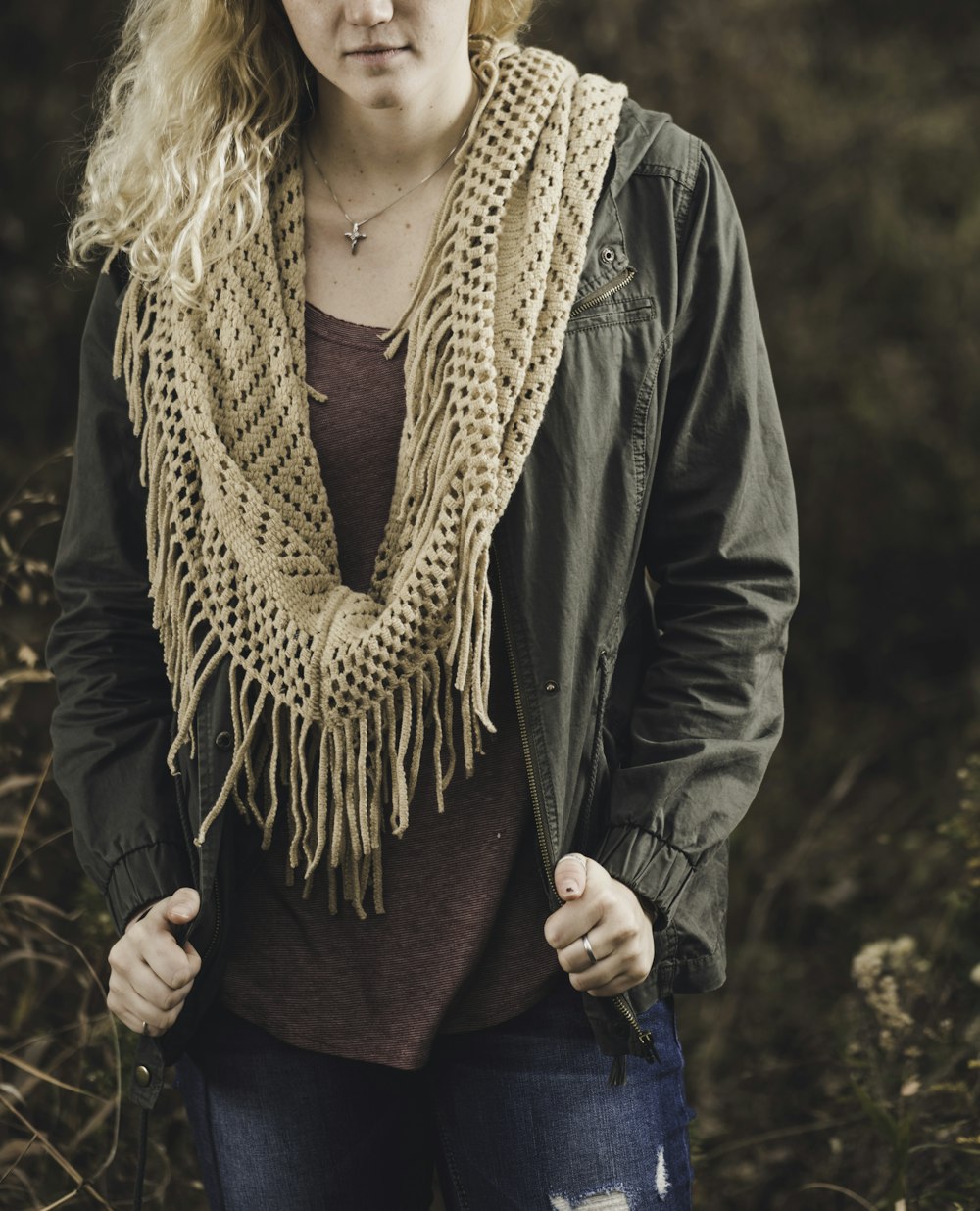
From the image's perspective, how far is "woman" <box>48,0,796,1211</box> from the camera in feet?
4.92

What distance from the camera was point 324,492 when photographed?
5.16 ft

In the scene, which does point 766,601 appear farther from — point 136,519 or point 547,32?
point 547,32

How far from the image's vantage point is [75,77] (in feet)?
12.7

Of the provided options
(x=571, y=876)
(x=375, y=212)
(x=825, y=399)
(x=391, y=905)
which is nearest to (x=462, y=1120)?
(x=391, y=905)

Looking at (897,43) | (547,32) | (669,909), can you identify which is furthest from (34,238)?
(669,909)

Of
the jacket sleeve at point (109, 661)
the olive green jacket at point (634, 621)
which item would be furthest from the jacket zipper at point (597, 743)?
the jacket sleeve at point (109, 661)

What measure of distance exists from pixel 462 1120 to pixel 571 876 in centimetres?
A: 38

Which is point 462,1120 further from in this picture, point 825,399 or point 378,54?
point 825,399

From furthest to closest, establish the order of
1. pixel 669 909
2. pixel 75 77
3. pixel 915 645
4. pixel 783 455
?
pixel 915 645
pixel 75 77
pixel 783 455
pixel 669 909

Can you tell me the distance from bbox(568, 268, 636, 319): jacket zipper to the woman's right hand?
791 mm

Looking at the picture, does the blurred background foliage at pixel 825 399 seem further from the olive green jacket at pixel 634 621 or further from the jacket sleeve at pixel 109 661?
the olive green jacket at pixel 634 621

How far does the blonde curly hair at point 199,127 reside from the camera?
1.64 m

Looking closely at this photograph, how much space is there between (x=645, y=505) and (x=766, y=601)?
0.18 metres

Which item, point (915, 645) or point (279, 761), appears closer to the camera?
point (279, 761)
